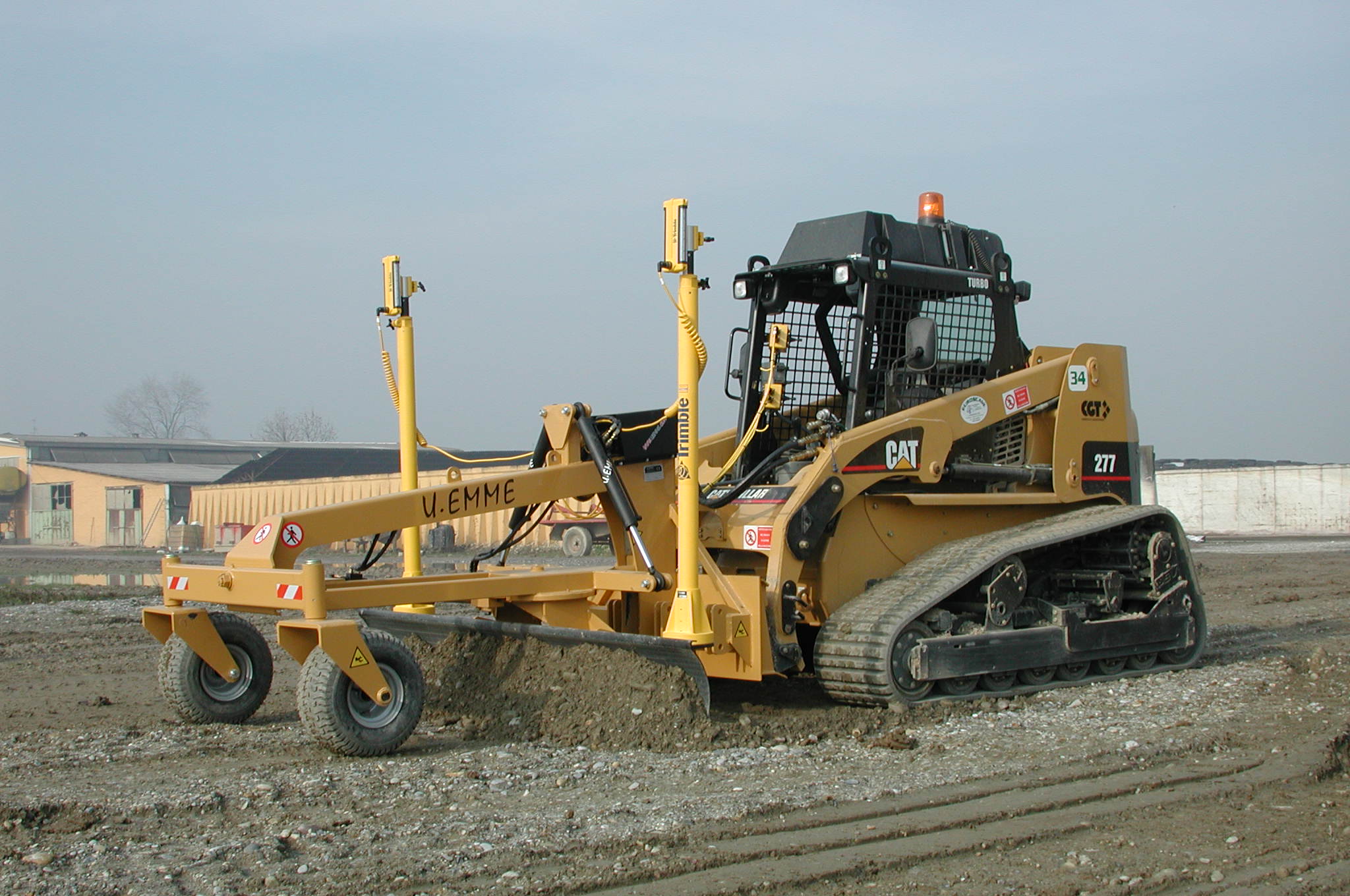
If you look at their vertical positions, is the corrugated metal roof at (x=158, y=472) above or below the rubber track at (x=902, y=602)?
above

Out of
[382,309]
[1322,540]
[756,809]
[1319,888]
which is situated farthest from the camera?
[1322,540]

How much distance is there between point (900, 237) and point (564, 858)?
18.0 feet

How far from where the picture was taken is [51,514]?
5469 cm

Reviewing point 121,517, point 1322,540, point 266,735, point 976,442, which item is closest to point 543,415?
point 266,735

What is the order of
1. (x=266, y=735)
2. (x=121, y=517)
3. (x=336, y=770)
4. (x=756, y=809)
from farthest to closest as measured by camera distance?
(x=121, y=517) < (x=266, y=735) < (x=336, y=770) < (x=756, y=809)

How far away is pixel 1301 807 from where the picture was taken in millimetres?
5254

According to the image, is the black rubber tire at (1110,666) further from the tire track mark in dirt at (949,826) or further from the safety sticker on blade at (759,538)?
the safety sticker on blade at (759,538)

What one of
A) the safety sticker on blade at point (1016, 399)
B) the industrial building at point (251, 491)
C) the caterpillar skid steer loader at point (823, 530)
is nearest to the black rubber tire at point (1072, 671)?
the caterpillar skid steer loader at point (823, 530)

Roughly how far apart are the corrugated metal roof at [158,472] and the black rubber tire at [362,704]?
49.4 meters

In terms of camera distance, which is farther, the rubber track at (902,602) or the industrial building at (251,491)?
the industrial building at (251,491)

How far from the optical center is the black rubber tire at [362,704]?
5.93 meters

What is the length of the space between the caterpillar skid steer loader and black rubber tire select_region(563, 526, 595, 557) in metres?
21.7

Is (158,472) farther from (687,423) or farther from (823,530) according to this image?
(687,423)

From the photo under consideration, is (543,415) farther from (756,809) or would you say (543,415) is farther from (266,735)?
(756,809)
